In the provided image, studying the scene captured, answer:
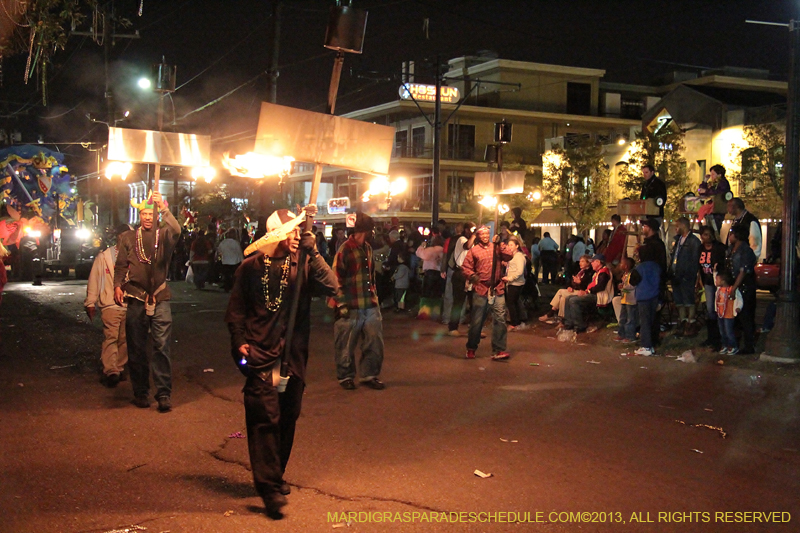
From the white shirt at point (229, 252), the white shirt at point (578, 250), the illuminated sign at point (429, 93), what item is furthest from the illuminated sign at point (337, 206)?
the white shirt at point (578, 250)

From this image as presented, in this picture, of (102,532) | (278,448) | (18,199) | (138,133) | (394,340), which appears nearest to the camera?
(102,532)

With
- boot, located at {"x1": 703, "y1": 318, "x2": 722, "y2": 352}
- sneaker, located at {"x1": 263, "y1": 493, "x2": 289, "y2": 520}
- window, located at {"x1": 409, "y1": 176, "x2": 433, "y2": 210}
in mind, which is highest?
window, located at {"x1": 409, "y1": 176, "x2": 433, "y2": 210}

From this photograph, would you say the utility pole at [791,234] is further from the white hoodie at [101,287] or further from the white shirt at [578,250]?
the white shirt at [578,250]

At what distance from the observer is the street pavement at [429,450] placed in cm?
507

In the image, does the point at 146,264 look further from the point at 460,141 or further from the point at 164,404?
the point at 460,141

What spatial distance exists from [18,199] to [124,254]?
16.5 meters

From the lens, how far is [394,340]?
1370 cm

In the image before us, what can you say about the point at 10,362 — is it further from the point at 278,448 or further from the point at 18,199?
the point at 18,199

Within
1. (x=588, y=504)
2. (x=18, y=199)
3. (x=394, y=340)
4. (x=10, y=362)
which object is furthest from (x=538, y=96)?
(x=588, y=504)

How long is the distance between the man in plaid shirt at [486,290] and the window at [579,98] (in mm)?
53814

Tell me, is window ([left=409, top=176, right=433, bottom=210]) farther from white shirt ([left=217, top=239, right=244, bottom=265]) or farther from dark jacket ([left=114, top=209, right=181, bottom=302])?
dark jacket ([left=114, top=209, right=181, bottom=302])

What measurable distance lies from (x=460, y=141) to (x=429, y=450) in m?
53.3

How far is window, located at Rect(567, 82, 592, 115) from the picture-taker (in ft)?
205

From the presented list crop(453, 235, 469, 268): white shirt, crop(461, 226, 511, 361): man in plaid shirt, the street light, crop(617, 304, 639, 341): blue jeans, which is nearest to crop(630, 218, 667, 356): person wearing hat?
crop(617, 304, 639, 341): blue jeans
